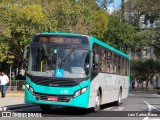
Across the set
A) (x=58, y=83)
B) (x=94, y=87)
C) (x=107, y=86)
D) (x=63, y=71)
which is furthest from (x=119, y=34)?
(x=58, y=83)

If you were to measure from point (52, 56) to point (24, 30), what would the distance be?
24.7 meters

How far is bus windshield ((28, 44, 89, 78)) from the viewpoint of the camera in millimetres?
16438

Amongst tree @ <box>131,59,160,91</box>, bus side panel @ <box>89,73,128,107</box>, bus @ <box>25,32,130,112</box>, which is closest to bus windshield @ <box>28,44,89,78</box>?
bus @ <box>25,32,130,112</box>

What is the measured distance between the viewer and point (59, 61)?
16.5 metres

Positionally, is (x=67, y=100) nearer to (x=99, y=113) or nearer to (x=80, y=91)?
(x=80, y=91)

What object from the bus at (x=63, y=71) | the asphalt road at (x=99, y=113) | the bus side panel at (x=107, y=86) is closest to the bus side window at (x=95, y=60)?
the bus at (x=63, y=71)

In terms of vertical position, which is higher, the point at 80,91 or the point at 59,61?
the point at 59,61

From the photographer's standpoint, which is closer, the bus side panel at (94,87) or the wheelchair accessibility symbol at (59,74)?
the wheelchair accessibility symbol at (59,74)

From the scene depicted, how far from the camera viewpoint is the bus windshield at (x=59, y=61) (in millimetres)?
16438

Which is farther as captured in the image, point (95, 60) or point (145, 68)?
point (145, 68)

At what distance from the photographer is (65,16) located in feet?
138

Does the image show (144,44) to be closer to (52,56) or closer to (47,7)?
(47,7)

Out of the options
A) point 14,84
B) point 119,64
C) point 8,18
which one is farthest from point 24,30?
point 119,64

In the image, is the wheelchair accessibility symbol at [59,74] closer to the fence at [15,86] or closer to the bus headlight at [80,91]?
the bus headlight at [80,91]
